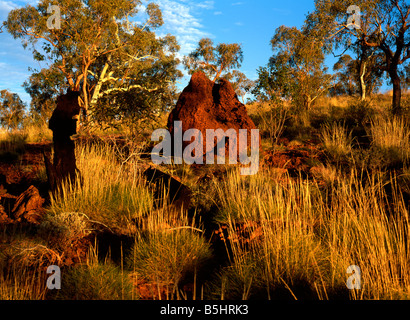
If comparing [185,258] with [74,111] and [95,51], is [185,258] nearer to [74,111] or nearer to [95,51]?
[74,111]

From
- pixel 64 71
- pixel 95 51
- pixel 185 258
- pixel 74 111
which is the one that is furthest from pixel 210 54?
pixel 185 258

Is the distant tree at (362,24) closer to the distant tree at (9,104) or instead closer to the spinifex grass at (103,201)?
the spinifex grass at (103,201)

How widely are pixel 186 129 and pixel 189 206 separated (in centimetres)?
344

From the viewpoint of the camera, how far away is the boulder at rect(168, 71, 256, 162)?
8648 mm

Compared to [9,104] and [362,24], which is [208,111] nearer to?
[362,24]

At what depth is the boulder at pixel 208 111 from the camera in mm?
8648

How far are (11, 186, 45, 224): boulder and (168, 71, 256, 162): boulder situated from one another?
4.06m

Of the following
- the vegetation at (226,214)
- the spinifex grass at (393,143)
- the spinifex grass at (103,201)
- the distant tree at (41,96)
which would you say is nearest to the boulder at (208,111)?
the vegetation at (226,214)

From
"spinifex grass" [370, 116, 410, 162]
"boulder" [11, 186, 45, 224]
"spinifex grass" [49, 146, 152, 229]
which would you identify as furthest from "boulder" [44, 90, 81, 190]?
"spinifex grass" [370, 116, 410, 162]

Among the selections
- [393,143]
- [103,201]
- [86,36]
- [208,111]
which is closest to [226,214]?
[103,201]

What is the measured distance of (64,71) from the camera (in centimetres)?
2181

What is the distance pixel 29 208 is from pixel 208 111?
5.11 m

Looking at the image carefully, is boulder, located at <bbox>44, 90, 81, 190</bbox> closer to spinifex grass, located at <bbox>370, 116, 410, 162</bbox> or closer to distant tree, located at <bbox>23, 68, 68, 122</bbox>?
spinifex grass, located at <bbox>370, 116, 410, 162</bbox>

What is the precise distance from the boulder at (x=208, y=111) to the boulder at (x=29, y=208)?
406cm
